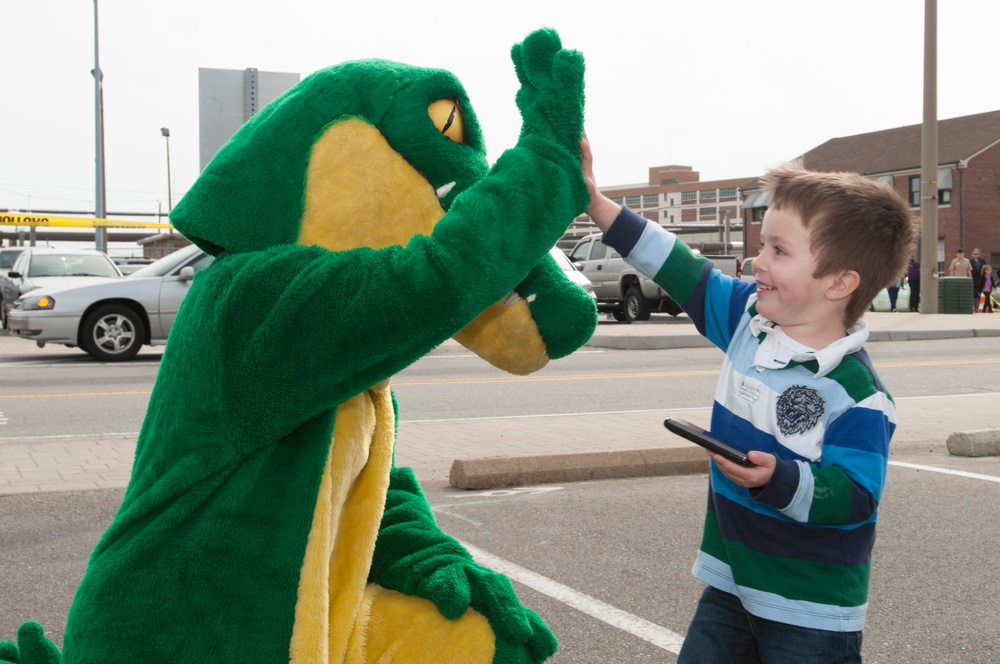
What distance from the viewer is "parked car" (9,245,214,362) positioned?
13.8m

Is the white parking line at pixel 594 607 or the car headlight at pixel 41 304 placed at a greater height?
the car headlight at pixel 41 304

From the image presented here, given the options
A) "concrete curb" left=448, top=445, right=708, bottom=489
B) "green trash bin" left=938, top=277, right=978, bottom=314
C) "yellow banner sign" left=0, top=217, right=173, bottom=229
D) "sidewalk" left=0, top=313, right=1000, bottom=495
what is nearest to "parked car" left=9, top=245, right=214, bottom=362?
"sidewalk" left=0, top=313, right=1000, bottom=495

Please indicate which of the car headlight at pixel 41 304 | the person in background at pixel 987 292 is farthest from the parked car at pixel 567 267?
the person in background at pixel 987 292

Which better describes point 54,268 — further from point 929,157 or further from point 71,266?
point 929,157

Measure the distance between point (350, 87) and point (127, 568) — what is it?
91 centimetres

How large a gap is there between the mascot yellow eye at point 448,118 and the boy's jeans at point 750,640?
1.23 meters

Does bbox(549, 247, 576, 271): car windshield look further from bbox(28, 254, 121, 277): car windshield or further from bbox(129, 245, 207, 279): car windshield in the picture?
bbox(28, 254, 121, 277): car windshield

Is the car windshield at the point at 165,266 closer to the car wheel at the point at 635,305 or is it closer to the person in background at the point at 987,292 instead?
the car wheel at the point at 635,305

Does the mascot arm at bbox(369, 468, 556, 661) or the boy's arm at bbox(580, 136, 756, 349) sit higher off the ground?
the boy's arm at bbox(580, 136, 756, 349)

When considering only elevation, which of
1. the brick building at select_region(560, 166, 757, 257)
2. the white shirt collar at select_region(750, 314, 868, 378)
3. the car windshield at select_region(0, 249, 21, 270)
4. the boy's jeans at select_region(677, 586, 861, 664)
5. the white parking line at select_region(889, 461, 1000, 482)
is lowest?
the white parking line at select_region(889, 461, 1000, 482)

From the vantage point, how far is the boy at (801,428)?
2.15m

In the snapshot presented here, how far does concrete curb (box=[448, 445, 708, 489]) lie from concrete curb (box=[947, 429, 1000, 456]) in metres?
2.08

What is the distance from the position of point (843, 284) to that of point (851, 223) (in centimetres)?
13

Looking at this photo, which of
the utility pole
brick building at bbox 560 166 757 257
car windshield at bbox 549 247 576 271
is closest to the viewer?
car windshield at bbox 549 247 576 271
